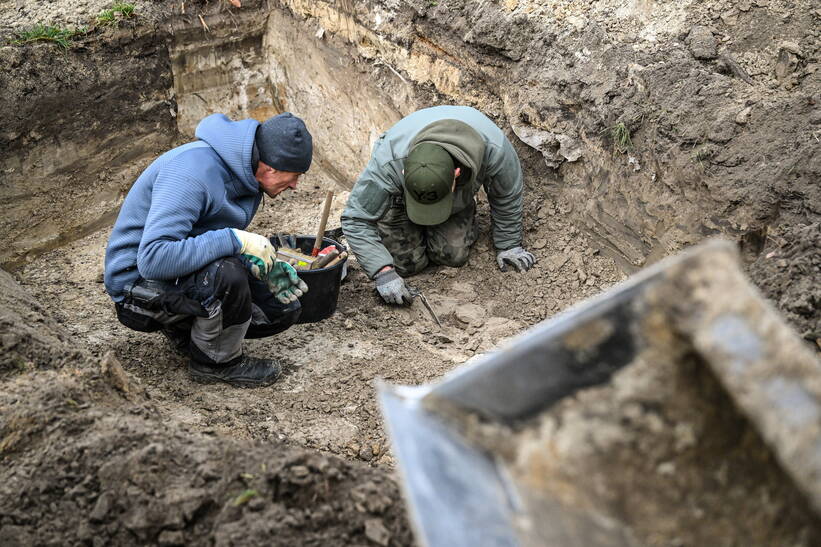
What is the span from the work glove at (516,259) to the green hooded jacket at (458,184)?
5 centimetres

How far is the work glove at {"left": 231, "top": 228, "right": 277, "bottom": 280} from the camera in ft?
11.2

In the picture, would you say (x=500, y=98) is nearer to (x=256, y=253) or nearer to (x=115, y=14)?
(x=256, y=253)

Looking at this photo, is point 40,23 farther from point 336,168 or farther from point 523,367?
point 523,367

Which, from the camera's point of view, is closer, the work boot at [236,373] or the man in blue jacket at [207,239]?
the man in blue jacket at [207,239]

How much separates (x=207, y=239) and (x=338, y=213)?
2.43 m

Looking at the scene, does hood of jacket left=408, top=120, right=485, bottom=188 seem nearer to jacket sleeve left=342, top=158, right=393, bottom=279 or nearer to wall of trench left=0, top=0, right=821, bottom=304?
jacket sleeve left=342, top=158, right=393, bottom=279

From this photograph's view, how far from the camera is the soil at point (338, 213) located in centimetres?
209

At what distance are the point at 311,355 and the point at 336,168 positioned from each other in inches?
102

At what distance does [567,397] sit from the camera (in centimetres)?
129

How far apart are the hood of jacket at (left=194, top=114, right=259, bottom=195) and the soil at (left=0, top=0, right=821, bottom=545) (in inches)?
43.3

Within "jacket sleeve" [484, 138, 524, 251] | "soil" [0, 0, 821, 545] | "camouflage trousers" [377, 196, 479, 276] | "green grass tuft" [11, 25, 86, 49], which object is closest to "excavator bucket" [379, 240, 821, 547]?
"soil" [0, 0, 821, 545]

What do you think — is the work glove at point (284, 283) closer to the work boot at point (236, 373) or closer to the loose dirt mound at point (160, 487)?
the work boot at point (236, 373)

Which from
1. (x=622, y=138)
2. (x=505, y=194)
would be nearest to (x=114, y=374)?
(x=505, y=194)

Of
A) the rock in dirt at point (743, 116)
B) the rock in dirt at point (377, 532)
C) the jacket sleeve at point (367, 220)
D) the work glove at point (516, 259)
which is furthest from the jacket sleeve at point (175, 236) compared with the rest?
the rock in dirt at point (743, 116)
